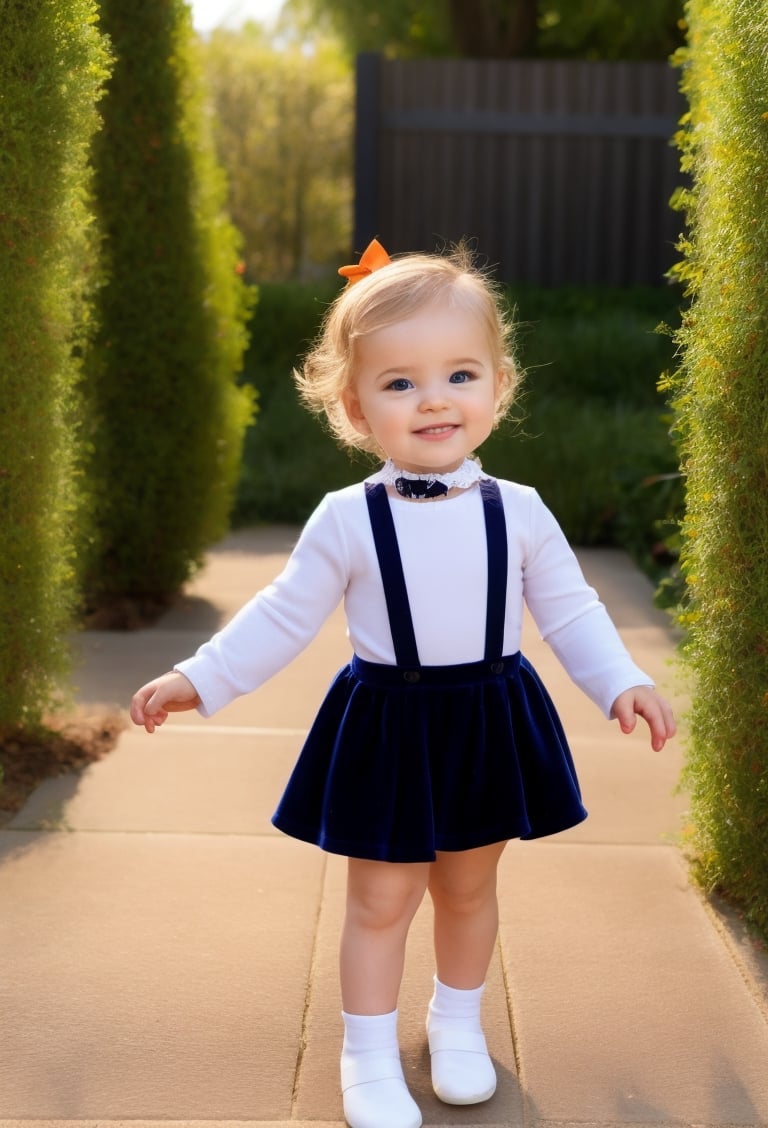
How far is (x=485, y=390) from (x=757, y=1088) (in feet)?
4.58

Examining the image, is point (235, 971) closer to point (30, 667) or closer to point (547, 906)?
point (547, 906)

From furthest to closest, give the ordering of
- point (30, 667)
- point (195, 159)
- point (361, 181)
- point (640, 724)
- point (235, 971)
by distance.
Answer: point (361, 181), point (195, 159), point (640, 724), point (30, 667), point (235, 971)

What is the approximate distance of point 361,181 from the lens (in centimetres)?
1159

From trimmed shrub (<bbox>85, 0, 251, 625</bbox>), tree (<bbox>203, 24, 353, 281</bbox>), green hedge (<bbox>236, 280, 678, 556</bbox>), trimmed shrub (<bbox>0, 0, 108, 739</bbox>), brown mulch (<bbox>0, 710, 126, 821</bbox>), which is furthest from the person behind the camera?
tree (<bbox>203, 24, 353, 281</bbox>)

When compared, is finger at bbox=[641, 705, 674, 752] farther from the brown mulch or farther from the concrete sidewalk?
the brown mulch

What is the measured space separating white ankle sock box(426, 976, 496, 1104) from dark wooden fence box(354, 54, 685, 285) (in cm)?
952

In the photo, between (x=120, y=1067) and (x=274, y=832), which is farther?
(x=274, y=832)

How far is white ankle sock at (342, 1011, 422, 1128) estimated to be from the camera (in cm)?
239

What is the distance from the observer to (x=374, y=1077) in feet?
8.08

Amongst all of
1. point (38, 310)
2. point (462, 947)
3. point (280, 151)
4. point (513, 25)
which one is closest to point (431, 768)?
point (462, 947)

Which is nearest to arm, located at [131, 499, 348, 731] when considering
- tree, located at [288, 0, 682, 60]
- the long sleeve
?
the long sleeve

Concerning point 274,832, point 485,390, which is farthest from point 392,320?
point 274,832

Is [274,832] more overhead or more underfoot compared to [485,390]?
more underfoot

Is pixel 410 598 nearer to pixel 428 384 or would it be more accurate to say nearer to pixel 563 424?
pixel 428 384
